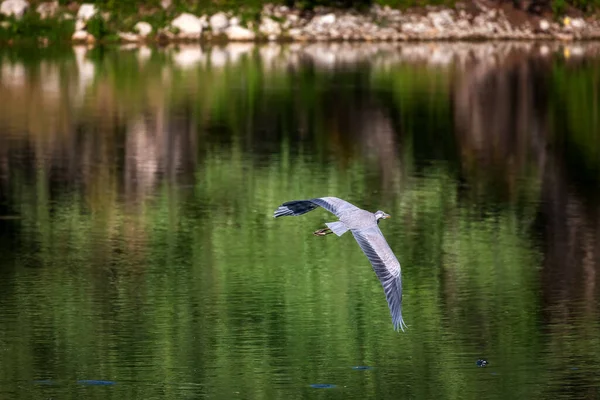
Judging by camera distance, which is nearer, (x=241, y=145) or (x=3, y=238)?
(x=3, y=238)

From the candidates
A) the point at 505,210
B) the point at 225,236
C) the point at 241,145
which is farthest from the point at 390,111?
the point at 225,236

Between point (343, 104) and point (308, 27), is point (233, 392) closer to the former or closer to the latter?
point (343, 104)

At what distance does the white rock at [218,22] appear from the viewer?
60.3 m

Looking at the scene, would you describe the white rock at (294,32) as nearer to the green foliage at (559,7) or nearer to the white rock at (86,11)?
the white rock at (86,11)

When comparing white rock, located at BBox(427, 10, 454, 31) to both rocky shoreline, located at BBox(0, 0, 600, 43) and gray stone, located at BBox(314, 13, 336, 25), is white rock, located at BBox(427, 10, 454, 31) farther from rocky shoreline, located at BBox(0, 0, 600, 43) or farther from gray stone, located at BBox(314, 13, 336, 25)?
gray stone, located at BBox(314, 13, 336, 25)

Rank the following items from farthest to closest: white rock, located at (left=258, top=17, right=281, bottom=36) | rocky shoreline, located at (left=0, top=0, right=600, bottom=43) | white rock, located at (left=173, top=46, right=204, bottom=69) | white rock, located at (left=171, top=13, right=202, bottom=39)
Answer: white rock, located at (left=258, top=17, right=281, bottom=36) → white rock, located at (left=171, top=13, right=202, bottom=39) → rocky shoreline, located at (left=0, top=0, right=600, bottom=43) → white rock, located at (left=173, top=46, right=204, bottom=69)

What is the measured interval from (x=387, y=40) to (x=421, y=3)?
1.86m

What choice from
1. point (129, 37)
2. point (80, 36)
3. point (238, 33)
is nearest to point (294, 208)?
point (80, 36)

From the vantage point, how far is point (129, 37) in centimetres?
5944

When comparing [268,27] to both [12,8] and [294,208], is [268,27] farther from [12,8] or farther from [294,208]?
[294,208]

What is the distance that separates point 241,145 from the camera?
3391cm

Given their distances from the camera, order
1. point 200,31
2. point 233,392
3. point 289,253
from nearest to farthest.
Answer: point 233,392
point 289,253
point 200,31

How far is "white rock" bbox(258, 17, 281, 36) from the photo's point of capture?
61.5 meters

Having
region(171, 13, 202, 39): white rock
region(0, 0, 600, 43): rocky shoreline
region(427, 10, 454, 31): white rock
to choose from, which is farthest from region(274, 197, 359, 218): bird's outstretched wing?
region(427, 10, 454, 31): white rock
